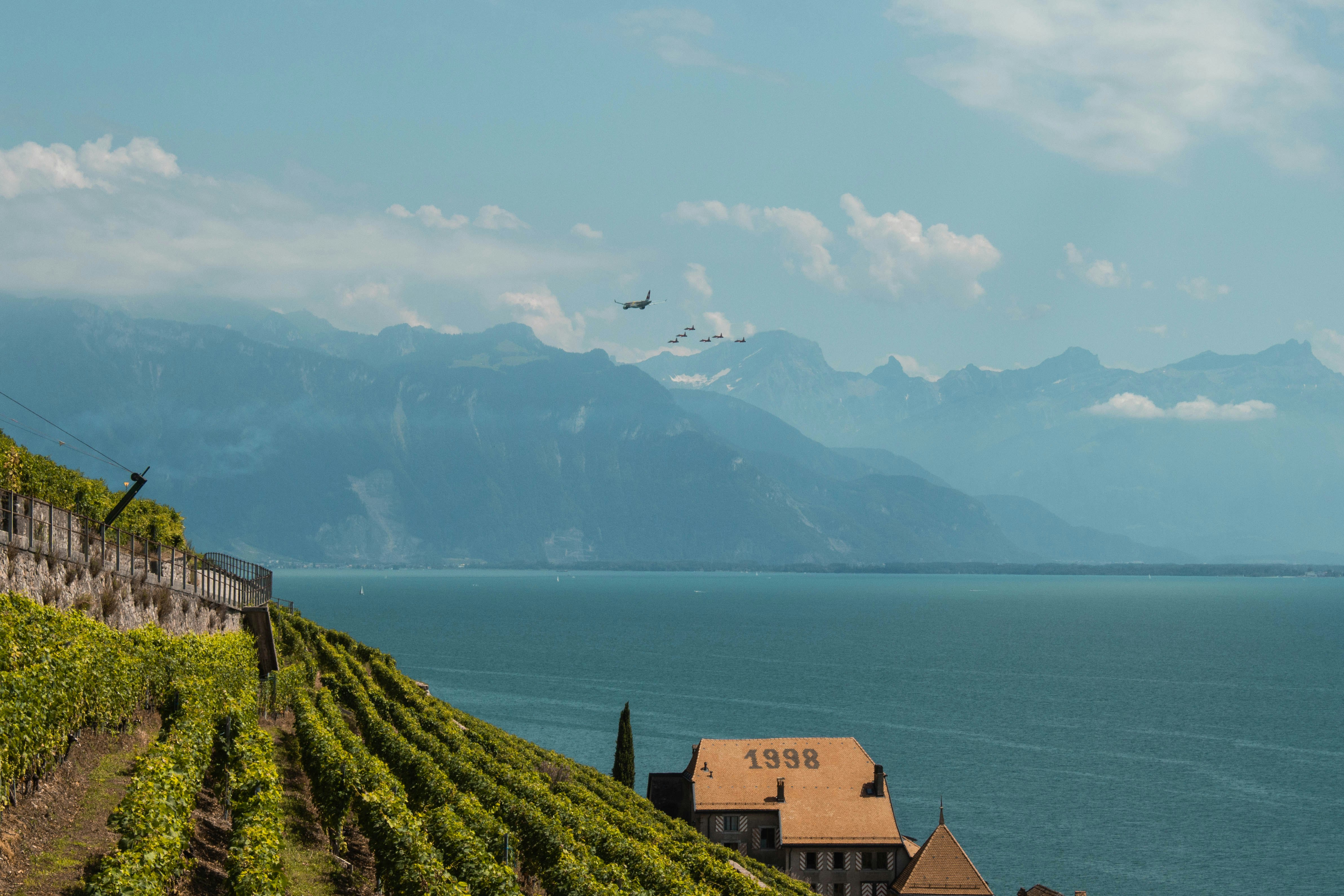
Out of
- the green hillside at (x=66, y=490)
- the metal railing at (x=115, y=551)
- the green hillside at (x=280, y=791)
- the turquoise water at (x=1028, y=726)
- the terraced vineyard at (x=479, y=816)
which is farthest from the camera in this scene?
the turquoise water at (x=1028, y=726)

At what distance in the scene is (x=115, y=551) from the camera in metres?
42.6

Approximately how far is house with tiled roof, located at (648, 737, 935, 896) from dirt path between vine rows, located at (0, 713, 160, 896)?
37.5 metres

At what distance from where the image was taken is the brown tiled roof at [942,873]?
49812 mm

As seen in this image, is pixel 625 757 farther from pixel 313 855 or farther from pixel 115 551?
pixel 313 855

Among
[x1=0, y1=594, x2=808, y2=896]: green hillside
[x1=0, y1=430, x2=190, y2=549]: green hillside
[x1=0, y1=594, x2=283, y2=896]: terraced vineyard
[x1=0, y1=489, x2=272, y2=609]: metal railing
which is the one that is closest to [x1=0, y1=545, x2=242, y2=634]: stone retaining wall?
[x1=0, y1=489, x2=272, y2=609]: metal railing

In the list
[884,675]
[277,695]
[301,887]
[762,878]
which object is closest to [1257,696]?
[884,675]

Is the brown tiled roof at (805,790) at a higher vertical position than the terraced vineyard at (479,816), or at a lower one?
lower

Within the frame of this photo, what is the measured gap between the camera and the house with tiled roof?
5412cm

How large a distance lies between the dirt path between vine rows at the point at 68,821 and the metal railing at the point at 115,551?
1210cm

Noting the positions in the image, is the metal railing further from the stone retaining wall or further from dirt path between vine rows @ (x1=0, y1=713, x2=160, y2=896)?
dirt path between vine rows @ (x1=0, y1=713, x2=160, y2=896)

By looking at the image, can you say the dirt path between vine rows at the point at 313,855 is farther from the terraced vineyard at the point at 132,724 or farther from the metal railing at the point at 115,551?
the metal railing at the point at 115,551

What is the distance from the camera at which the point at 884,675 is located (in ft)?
490

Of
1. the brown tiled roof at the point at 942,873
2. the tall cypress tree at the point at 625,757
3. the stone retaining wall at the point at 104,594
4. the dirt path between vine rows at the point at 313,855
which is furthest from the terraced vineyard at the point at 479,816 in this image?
the tall cypress tree at the point at 625,757

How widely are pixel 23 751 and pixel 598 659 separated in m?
147
